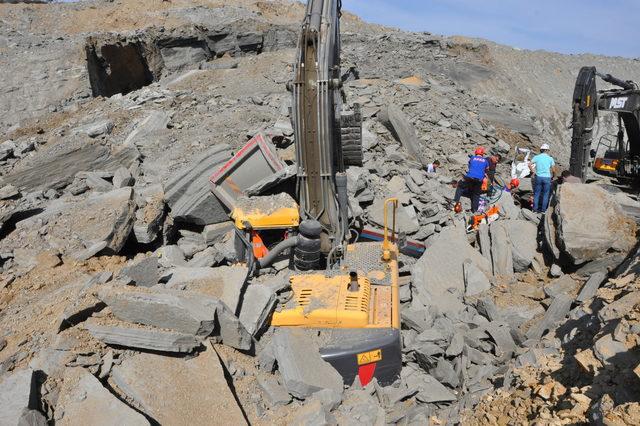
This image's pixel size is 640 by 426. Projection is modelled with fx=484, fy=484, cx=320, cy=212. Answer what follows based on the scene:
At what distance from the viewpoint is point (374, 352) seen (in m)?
4.40

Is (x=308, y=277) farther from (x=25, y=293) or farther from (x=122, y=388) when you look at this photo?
(x=25, y=293)

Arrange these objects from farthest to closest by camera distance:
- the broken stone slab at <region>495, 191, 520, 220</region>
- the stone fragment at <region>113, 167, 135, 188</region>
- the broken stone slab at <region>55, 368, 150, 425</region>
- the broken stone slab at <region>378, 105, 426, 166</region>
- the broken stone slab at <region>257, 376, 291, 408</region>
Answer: the broken stone slab at <region>378, 105, 426, 166</region>
the stone fragment at <region>113, 167, 135, 188</region>
the broken stone slab at <region>495, 191, 520, 220</region>
the broken stone slab at <region>257, 376, 291, 408</region>
the broken stone slab at <region>55, 368, 150, 425</region>

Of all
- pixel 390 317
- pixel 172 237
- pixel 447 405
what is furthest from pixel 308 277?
pixel 172 237

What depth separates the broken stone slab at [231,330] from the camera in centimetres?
411

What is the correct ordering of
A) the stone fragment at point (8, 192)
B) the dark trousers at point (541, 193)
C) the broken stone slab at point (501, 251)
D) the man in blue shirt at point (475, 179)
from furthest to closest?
1. the dark trousers at point (541, 193)
2. the man in blue shirt at point (475, 179)
3. the stone fragment at point (8, 192)
4. the broken stone slab at point (501, 251)

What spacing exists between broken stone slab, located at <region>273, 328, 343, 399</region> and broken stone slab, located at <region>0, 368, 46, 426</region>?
1.85 m

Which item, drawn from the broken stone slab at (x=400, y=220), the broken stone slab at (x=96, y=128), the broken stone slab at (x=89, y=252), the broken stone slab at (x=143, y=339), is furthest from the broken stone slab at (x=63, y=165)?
the broken stone slab at (x=143, y=339)

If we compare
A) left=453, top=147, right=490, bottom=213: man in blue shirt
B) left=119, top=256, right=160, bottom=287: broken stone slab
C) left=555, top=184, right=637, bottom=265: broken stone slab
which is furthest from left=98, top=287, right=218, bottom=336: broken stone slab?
left=453, top=147, right=490, bottom=213: man in blue shirt

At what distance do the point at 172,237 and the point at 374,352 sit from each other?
3.66m

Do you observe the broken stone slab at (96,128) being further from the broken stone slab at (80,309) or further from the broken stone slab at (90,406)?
the broken stone slab at (90,406)

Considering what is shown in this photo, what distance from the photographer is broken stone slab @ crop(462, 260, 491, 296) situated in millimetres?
6070

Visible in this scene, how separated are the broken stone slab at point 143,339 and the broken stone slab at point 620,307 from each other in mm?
3392

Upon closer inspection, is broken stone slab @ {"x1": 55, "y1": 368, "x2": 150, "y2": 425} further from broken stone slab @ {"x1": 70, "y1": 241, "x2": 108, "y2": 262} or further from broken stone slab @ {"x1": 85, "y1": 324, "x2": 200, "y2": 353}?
broken stone slab @ {"x1": 70, "y1": 241, "x2": 108, "y2": 262}

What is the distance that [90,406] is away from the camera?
125 inches
